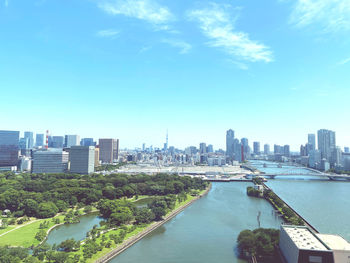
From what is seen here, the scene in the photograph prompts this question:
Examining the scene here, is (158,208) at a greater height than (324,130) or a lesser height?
lesser

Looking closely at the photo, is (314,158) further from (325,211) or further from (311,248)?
(311,248)

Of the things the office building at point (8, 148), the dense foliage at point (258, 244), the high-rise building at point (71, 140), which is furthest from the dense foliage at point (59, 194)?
Result: the high-rise building at point (71, 140)

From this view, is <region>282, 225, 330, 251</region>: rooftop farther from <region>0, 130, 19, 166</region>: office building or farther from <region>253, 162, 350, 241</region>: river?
<region>0, 130, 19, 166</region>: office building

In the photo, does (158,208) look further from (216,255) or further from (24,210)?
(24,210)

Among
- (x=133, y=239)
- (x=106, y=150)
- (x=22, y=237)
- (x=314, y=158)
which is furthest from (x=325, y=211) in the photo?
(x=106, y=150)

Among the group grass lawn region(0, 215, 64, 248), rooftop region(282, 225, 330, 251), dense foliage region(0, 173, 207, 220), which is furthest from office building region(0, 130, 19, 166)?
rooftop region(282, 225, 330, 251)

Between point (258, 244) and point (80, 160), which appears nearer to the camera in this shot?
point (258, 244)

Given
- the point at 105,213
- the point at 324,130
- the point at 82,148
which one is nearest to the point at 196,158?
the point at 324,130
